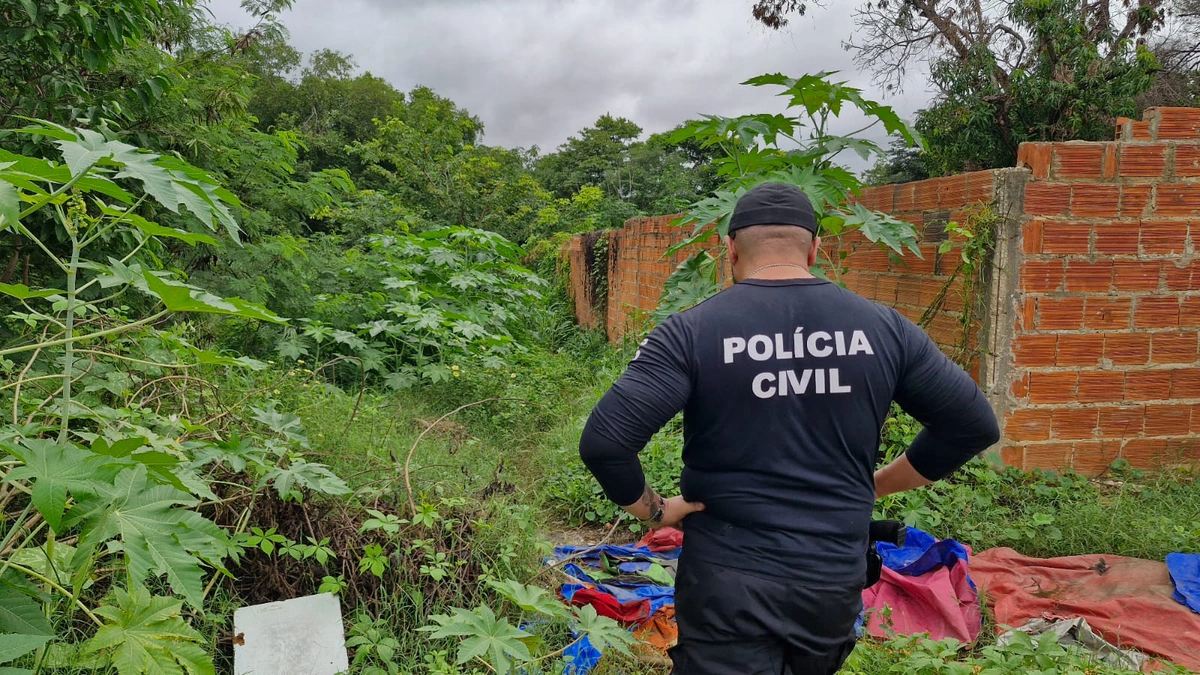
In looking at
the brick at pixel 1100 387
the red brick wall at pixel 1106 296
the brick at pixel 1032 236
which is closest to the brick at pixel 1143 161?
Result: the red brick wall at pixel 1106 296

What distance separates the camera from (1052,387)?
3.57 metres

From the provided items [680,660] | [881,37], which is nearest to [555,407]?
[680,660]

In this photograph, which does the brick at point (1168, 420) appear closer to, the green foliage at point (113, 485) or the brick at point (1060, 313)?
the brick at point (1060, 313)

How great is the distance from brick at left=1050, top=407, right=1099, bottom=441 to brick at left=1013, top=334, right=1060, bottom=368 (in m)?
0.27

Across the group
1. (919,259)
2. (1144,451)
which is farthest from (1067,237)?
(1144,451)

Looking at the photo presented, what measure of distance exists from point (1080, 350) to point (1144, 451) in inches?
25.5

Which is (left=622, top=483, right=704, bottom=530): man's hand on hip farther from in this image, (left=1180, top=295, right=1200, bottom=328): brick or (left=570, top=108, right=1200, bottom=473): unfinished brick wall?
(left=1180, top=295, right=1200, bottom=328): brick

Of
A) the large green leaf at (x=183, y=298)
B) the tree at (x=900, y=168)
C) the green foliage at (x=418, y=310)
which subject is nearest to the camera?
the large green leaf at (x=183, y=298)

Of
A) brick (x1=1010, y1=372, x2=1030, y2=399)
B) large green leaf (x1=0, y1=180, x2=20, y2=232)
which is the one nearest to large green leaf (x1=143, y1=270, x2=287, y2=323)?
large green leaf (x1=0, y1=180, x2=20, y2=232)

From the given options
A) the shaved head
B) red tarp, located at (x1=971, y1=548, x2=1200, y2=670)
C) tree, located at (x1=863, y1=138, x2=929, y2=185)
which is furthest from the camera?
tree, located at (x1=863, y1=138, x2=929, y2=185)

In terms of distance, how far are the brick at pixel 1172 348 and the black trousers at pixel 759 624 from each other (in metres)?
2.84

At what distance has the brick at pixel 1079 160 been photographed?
11.4 feet

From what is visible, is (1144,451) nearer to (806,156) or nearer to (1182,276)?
(1182,276)

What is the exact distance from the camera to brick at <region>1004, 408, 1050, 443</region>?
3.57 m
